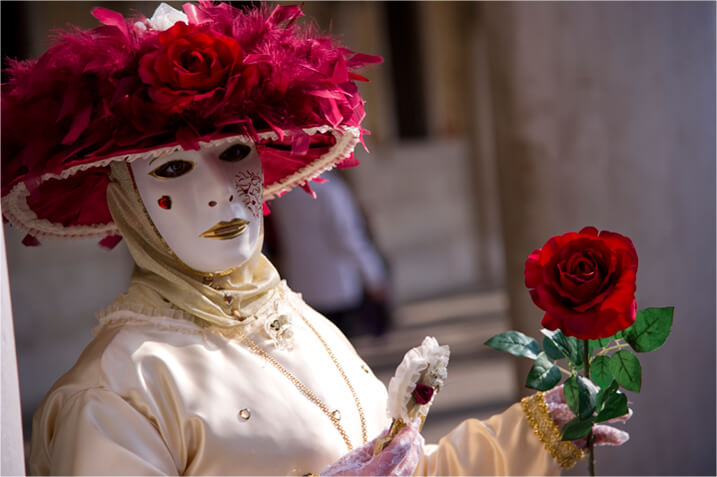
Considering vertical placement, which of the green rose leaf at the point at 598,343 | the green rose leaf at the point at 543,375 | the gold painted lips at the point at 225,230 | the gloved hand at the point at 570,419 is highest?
the gold painted lips at the point at 225,230

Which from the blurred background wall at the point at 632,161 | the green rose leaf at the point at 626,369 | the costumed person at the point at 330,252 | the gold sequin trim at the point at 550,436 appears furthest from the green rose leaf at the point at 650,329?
the costumed person at the point at 330,252

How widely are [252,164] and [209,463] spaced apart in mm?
613

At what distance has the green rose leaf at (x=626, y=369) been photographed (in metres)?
1.47

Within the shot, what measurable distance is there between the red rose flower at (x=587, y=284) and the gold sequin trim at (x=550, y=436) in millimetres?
316

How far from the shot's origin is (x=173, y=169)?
166 centimetres

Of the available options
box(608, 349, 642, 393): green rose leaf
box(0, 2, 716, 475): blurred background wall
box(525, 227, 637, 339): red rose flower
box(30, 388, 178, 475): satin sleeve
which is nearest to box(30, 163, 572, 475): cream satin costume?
box(30, 388, 178, 475): satin sleeve

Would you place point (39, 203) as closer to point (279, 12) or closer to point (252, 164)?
point (252, 164)

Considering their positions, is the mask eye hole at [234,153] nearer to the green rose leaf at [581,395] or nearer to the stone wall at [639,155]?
the green rose leaf at [581,395]

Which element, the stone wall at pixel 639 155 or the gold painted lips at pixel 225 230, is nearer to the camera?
the gold painted lips at pixel 225 230

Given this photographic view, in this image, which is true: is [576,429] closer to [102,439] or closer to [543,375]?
[543,375]

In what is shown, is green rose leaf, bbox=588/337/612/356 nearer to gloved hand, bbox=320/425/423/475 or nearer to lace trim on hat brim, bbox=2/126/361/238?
gloved hand, bbox=320/425/423/475

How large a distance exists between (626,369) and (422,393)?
0.38 metres

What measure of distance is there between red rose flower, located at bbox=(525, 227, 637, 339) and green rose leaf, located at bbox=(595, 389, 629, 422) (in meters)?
0.18

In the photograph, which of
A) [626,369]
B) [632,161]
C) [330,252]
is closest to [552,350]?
[626,369]
